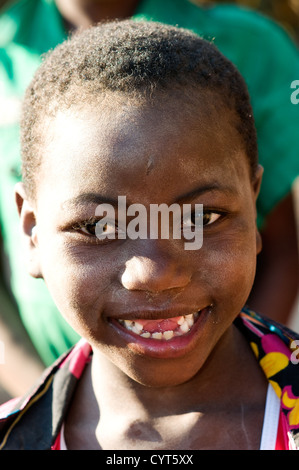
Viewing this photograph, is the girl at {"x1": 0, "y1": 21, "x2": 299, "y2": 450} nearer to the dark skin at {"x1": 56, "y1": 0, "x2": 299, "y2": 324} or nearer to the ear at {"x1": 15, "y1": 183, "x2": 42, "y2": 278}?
the ear at {"x1": 15, "y1": 183, "x2": 42, "y2": 278}

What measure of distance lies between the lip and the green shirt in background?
676 mm

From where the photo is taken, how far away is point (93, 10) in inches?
80.0

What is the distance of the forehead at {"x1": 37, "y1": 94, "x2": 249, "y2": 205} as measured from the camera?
1239mm

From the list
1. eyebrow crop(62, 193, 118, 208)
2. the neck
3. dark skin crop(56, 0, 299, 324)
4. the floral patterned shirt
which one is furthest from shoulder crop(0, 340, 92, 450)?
the neck

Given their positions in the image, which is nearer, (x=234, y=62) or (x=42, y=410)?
(x=42, y=410)

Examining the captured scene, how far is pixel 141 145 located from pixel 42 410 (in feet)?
2.29

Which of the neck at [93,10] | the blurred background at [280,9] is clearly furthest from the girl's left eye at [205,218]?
the blurred background at [280,9]

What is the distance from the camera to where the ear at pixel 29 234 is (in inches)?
59.1

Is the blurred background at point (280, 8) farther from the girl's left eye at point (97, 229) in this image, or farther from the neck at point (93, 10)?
the girl's left eye at point (97, 229)

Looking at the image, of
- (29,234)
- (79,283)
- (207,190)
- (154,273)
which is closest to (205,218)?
(207,190)

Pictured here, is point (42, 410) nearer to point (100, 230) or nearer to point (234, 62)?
point (100, 230)
